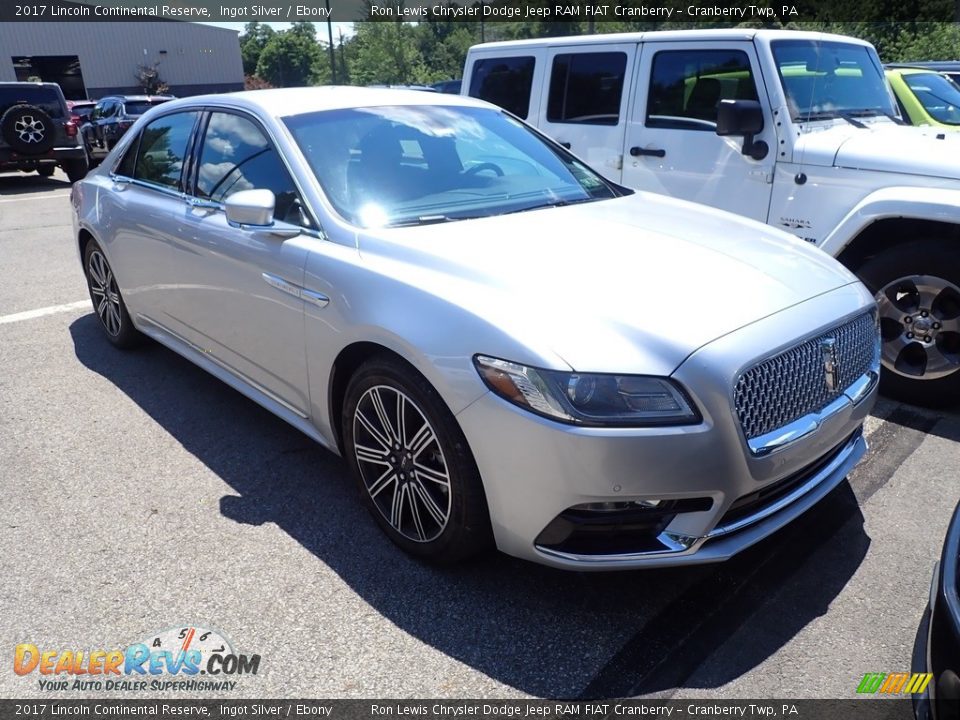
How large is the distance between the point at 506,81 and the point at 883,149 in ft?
10.2

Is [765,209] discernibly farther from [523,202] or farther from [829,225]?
[523,202]

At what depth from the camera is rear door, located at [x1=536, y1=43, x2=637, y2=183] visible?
219 inches

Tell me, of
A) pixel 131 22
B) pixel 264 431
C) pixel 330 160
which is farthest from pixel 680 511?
pixel 131 22

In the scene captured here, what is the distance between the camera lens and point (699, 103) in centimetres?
516

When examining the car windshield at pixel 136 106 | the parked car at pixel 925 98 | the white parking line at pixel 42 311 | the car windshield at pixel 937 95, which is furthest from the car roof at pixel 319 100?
the car windshield at pixel 136 106

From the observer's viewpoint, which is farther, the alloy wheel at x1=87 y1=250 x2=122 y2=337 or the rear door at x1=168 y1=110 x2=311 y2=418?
the alloy wheel at x1=87 y1=250 x2=122 y2=337

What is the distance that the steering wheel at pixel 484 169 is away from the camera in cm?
360

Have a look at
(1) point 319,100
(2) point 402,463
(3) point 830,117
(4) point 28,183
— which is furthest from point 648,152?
(4) point 28,183

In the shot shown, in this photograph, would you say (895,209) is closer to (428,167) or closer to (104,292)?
(428,167)

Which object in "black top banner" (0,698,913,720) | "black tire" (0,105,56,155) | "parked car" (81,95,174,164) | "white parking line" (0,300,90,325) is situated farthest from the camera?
"parked car" (81,95,174,164)

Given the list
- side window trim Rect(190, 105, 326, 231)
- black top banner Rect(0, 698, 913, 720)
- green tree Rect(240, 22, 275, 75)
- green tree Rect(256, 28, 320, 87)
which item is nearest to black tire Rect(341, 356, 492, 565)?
black top banner Rect(0, 698, 913, 720)

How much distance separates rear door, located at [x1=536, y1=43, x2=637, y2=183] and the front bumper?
3.36 metres

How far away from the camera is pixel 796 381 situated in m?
2.56

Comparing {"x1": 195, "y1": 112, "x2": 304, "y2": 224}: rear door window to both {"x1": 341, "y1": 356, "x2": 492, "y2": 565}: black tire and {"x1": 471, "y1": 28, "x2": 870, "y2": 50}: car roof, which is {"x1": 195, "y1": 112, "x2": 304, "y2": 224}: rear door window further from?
{"x1": 471, "y1": 28, "x2": 870, "y2": 50}: car roof
